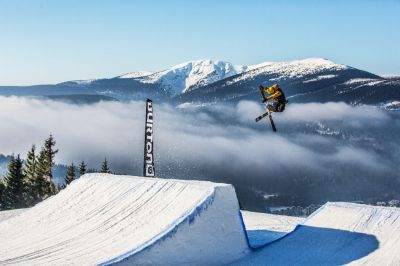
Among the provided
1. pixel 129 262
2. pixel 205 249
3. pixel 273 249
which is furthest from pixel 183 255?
pixel 273 249

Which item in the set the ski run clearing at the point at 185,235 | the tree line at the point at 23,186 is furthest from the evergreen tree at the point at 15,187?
the ski run clearing at the point at 185,235

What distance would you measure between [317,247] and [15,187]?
37911 millimetres

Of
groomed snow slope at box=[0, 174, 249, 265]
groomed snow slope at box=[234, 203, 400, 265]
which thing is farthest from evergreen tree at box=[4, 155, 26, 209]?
groomed snow slope at box=[234, 203, 400, 265]

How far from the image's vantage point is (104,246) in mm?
13680

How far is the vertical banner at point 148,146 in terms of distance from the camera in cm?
2423

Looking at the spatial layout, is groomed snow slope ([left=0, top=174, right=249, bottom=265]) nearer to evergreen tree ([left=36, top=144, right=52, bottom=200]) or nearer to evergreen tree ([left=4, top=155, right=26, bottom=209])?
evergreen tree ([left=36, top=144, right=52, bottom=200])

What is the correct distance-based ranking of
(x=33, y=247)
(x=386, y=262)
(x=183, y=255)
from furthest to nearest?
1. (x=33, y=247)
2. (x=183, y=255)
3. (x=386, y=262)

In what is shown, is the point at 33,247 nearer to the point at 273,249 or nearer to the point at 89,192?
the point at 89,192

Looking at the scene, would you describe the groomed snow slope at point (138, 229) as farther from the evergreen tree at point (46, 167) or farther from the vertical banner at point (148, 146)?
the evergreen tree at point (46, 167)

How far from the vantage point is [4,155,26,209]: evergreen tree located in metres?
45.6

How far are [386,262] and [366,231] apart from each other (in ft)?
5.72

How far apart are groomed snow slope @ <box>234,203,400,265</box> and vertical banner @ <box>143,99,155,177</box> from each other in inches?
413

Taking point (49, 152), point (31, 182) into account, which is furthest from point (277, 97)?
point (31, 182)

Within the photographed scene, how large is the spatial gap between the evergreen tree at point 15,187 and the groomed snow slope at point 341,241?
36159 millimetres
